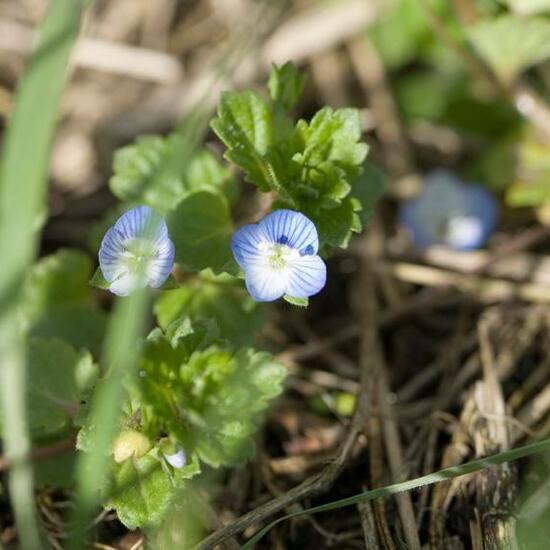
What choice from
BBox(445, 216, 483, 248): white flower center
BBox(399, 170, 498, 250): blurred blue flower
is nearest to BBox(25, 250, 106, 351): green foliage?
BBox(399, 170, 498, 250): blurred blue flower

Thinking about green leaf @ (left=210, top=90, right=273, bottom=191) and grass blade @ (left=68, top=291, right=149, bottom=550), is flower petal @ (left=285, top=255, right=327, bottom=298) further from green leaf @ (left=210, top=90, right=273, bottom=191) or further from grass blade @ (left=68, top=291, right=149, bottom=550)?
grass blade @ (left=68, top=291, right=149, bottom=550)

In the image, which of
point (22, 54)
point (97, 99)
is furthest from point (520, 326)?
point (22, 54)

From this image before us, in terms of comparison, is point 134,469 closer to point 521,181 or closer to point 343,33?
point 521,181

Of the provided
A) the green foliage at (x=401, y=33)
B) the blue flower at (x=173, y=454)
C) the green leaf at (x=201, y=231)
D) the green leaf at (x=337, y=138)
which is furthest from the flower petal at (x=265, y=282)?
the green foliage at (x=401, y=33)

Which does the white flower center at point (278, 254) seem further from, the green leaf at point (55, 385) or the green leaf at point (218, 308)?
the green leaf at point (55, 385)

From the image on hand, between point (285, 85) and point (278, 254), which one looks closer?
point (278, 254)

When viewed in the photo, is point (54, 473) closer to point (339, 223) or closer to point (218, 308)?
point (218, 308)

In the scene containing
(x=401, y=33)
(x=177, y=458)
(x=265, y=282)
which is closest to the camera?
(x=177, y=458)

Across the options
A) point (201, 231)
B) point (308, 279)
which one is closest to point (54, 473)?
point (201, 231)
